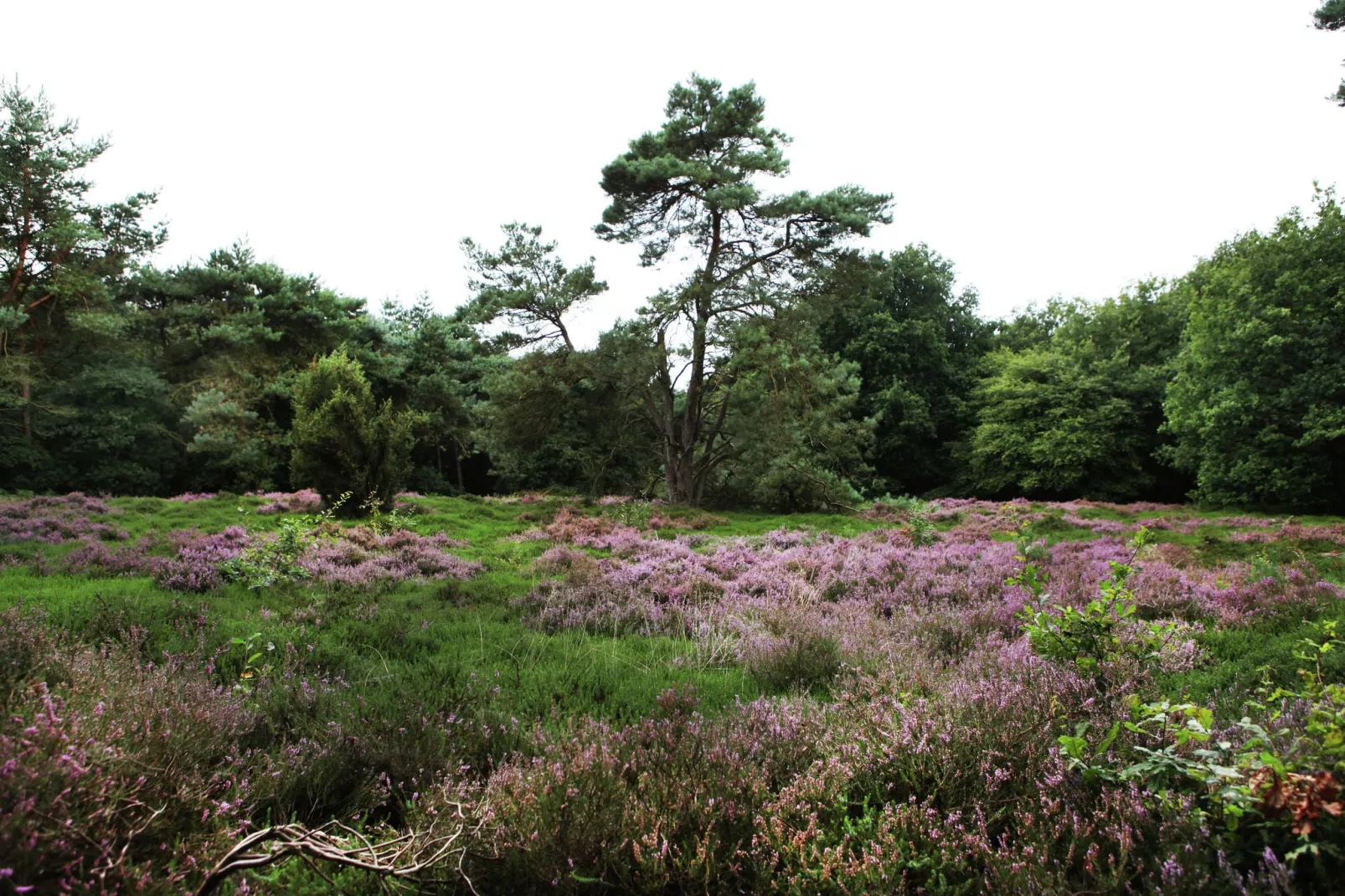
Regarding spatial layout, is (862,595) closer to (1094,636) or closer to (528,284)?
(1094,636)

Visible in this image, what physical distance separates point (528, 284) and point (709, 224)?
5.84m

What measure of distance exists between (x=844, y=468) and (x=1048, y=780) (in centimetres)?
1868

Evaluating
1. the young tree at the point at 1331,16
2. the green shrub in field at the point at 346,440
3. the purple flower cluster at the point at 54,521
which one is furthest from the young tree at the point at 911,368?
the purple flower cluster at the point at 54,521

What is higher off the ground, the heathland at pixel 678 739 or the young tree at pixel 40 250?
the young tree at pixel 40 250

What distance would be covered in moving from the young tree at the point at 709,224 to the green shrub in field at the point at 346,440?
24.9 ft

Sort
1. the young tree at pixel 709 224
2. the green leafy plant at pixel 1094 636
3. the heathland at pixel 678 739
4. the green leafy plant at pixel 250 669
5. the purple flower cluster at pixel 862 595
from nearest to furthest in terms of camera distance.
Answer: the heathland at pixel 678 739 → the green leafy plant at pixel 1094 636 → the green leafy plant at pixel 250 669 → the purple flower cluster at pixel 862 595 → the young tree at pixel 709 224

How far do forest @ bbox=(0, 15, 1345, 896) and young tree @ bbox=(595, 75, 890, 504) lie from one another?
0.13 m

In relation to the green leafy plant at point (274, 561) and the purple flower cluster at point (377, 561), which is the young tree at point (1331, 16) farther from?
the green leafy plant at point (274, 561)

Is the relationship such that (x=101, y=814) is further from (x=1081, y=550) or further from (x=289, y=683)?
(x=1081, y=550)

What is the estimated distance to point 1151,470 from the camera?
29031 mm

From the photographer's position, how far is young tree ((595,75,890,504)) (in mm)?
17219

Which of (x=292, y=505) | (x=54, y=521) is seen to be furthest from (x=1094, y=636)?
(x=292, y=505)

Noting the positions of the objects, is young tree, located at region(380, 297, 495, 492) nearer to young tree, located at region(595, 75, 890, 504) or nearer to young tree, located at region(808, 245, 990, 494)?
young tree, located at region(595, 75, 890, 504)

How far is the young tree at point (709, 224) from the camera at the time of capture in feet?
56.5
